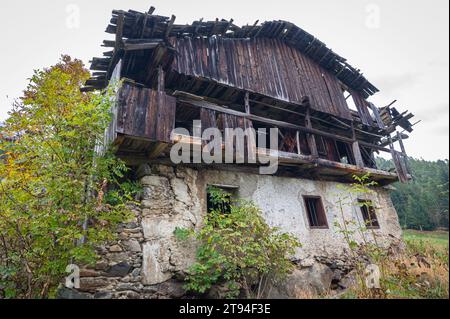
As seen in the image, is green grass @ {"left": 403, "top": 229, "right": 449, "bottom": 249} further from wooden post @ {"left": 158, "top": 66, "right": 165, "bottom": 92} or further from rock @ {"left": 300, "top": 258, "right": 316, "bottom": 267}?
wooden post @ {"left": 158, "top": 66, "right": 165, "bottom": 92}

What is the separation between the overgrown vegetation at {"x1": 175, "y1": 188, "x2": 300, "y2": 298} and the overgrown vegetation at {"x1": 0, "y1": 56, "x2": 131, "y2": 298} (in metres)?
1.88

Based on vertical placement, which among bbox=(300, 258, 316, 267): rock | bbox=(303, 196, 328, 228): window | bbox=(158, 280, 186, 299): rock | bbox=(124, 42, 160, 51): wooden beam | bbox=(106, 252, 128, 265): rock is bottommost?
bbox=(158, 280, 186, 299): rock

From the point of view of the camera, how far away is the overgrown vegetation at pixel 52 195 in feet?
14.3

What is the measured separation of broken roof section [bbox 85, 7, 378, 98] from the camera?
20.2 ft

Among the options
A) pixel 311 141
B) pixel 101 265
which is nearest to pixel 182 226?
pixel 101 265

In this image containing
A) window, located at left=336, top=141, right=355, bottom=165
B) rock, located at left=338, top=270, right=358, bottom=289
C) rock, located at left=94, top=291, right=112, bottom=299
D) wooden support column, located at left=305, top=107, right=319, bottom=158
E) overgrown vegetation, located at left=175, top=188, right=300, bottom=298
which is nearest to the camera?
rock, located at left=94, top=291, right=112, bottom=299

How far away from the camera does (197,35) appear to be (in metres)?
7.84

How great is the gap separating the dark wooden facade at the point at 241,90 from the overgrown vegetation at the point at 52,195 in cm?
73

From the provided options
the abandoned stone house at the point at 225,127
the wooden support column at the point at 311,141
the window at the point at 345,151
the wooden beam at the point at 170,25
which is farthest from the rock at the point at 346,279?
the wooden beam at the point at 170,25

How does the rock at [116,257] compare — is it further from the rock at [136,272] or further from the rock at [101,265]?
the rock at [136,272]

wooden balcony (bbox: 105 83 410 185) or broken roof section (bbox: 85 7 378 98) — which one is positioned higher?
broken roof section (bbox: 85 7 378 98)

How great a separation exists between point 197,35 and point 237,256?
657 cm

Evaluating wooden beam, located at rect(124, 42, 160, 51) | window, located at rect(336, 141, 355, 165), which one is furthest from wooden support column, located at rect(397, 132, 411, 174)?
wooden beam, located at rect(124, 42, 160, 51)
